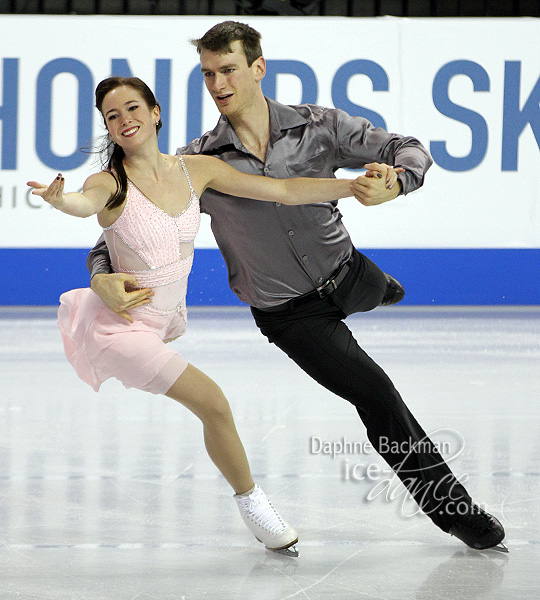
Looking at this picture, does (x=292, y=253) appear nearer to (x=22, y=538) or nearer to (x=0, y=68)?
(x=22, y=538)

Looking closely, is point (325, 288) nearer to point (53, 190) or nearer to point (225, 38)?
point (225, 38)

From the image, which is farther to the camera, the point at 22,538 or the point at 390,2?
the point at 390,2

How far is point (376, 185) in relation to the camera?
227 cm

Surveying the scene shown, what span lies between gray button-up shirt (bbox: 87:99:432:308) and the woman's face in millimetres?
293

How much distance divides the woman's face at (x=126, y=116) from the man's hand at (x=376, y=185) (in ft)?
1.92

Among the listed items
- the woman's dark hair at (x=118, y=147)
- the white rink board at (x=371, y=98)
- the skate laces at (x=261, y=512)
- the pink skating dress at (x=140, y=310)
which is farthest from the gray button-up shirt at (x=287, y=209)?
the white rink board at (x=371, y=98)

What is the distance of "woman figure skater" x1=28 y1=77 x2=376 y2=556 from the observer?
227cm

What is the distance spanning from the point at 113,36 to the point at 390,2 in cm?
287

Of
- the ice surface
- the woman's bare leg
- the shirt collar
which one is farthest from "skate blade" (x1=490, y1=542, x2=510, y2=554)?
the shirt collar

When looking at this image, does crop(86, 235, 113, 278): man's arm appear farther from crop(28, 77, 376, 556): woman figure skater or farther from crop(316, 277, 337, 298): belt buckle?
crop(316, 277, 337, 298): belt buckle

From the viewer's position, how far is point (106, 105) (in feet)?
7.60

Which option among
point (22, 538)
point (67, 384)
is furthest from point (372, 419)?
point (67, 384)

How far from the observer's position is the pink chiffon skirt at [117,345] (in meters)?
2.25

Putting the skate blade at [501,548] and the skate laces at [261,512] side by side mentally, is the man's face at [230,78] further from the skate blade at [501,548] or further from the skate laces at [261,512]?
the skate blade at [501,548]
